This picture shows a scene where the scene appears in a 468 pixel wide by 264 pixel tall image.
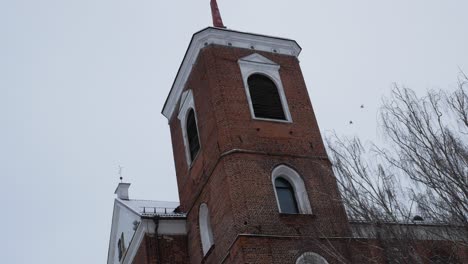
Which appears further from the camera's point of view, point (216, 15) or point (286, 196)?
point (216, 15)

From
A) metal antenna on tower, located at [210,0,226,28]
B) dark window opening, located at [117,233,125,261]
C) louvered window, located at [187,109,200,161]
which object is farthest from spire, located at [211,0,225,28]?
dark window opening, located at [117,233,125,261]

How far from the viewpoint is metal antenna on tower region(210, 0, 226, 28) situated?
82.1 ft

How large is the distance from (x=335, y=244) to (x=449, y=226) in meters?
4.59

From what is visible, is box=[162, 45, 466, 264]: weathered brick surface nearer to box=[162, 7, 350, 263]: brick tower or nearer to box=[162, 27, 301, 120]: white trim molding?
box=[162, 7, 350, 263]: brick tower

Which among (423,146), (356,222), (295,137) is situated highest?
(295,137)

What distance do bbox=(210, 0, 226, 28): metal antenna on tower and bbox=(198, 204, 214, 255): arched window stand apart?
7.74 metres

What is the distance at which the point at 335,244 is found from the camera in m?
18.4

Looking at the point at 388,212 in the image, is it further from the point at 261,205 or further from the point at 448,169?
the point at 261,205

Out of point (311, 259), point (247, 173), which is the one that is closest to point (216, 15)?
point (247, 173)

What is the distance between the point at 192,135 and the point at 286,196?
497 centimetres

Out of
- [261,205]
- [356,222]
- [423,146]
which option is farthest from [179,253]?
[423,146]

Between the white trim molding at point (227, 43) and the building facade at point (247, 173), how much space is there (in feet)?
0.12

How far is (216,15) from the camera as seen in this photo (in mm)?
25516

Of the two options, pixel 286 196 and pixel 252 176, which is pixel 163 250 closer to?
pixel 252 176
